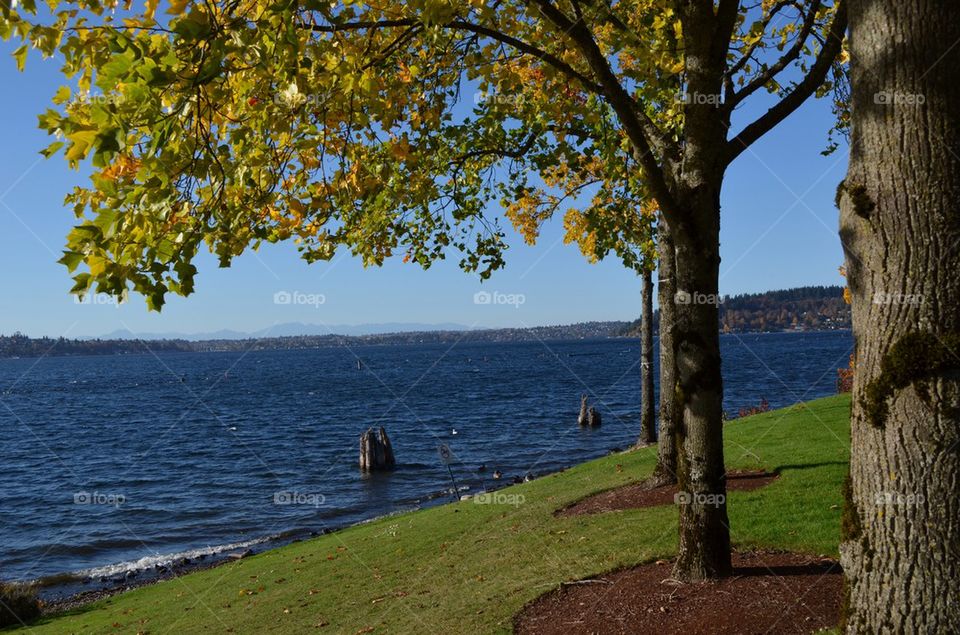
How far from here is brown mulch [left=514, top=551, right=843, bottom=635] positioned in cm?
696

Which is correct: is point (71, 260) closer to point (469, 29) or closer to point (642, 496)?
point (469, 29)

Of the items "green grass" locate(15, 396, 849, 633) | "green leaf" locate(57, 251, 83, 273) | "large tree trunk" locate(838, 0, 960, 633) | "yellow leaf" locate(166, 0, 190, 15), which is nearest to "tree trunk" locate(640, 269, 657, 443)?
"green grass" locate(15, 396, 849, 633)

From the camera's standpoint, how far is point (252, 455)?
48031 mm

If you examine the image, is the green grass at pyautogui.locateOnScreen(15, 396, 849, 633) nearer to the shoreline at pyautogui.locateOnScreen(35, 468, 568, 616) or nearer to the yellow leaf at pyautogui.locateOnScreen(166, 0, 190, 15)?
the shoreline at pyautogui.locateOnScreen(35, 468, 568, 616)

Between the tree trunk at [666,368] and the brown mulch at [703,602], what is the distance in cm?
487

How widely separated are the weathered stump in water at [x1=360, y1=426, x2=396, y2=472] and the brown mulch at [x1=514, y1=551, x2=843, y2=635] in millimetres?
29802

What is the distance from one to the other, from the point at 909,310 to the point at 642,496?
32.7 ft

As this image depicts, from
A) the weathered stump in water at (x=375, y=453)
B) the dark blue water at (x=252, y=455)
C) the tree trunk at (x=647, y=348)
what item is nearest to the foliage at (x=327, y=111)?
the tree trunk at (x=647, y=348)

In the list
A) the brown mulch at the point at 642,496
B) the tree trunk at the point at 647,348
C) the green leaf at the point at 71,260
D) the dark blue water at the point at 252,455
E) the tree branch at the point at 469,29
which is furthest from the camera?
the dark blue water at the point at 252,455

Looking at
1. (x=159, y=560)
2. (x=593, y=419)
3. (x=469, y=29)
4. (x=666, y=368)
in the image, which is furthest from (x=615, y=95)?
(x=593, y=419)

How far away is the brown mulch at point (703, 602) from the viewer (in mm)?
6957

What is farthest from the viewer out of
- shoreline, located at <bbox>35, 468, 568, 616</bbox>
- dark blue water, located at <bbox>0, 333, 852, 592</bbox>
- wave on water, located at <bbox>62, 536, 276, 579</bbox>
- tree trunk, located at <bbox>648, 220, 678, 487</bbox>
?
dark blue water, located at <bbox>0, 333, 852, 592</bbox>

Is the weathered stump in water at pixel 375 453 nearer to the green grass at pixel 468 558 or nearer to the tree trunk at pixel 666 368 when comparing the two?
the green grass at pixel 468 558

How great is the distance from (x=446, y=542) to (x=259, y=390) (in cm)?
10620
